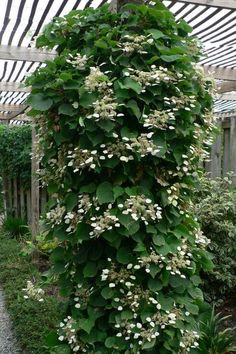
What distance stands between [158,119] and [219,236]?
1.91 m

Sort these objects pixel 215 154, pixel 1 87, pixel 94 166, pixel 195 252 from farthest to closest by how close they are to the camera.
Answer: pixel 1 87, pixel 215 154, pixel 195 252, pixel 94 166

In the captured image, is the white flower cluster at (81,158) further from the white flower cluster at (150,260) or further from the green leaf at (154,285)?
the green leaf at (154,285)

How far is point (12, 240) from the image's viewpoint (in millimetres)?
6430

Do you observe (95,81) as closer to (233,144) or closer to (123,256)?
(123,256)

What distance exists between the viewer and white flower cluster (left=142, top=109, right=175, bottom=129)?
2100 millimetres

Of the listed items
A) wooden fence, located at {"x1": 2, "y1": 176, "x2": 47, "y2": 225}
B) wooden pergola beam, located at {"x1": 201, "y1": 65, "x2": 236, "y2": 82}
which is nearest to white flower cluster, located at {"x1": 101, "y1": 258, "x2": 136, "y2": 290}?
wooden pergola beam, located at {"x1": 201, "y1": 65, "x2": 236, "y2": 82}

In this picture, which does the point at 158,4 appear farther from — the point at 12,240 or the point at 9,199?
the point at 9,199

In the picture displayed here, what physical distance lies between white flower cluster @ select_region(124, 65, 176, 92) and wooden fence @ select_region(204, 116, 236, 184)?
251 centimetres

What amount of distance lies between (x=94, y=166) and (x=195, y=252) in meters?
0.82

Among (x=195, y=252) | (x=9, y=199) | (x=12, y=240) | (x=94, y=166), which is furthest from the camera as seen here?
(x=9, y=199)

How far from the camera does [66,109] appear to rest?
84.2 inches

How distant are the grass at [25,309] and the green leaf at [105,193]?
1.35 meters

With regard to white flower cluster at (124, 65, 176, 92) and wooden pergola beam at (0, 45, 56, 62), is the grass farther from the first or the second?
wooden pergola beam at (0, 45, 56, 62)

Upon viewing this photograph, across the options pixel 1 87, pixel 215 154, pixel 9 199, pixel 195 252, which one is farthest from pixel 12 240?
pixel 195 252
